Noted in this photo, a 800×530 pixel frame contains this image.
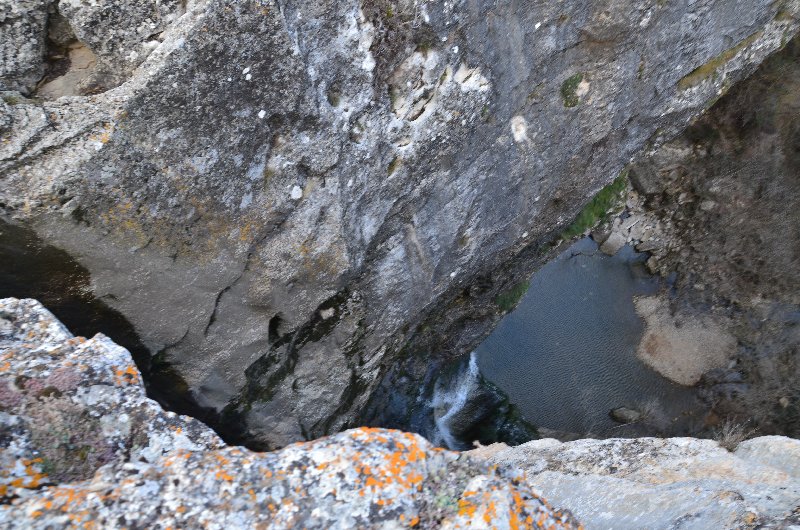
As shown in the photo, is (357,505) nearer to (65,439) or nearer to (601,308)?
(65,439)

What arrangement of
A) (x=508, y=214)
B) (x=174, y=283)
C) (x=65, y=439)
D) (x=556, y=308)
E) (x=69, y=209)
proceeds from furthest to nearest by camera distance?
(x=556, y=308), (x=508, y=214), (x=174, y=283), (x=69, y=209), (x=65, y=439)

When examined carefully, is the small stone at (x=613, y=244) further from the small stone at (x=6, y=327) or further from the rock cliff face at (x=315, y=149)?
the small stone at (x=6, y=327)

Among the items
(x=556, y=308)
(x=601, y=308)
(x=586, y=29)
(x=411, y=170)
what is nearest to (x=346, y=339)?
(x=411, y=170)

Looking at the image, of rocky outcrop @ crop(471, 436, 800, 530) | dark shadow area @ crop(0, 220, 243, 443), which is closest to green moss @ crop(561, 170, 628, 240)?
rocky outcrop @ crop(471, 436, 800, 530)

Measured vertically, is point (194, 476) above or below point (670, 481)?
below

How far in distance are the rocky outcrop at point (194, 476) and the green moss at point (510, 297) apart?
5.38 m

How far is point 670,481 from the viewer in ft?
12.0

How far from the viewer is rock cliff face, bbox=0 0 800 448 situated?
3006mm

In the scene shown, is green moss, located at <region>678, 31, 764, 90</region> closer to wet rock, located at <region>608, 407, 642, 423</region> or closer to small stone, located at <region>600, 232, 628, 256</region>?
small stone, located at <region>600, 232, 628, 256</region>

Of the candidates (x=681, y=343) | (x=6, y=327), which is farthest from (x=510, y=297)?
(x=6, y=327)

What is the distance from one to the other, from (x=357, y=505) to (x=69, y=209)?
91.5 inches

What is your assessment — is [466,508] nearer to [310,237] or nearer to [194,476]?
[194,476]

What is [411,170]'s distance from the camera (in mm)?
4324

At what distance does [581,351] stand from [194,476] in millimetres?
9339
